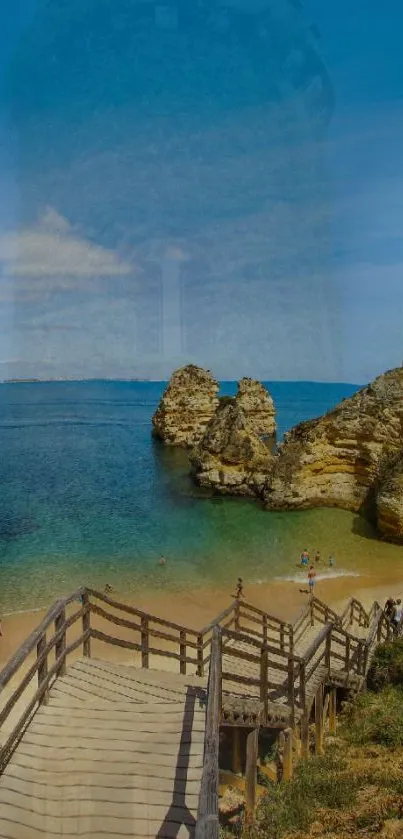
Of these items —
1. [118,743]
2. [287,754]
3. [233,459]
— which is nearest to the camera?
[118,743]

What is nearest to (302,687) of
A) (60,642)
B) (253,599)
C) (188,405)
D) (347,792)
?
(347,792)

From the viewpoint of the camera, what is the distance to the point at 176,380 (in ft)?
209

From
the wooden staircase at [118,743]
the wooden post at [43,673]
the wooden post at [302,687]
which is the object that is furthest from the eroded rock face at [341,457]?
the wooden post at [43,673]

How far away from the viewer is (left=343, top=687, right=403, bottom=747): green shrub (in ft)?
27.4

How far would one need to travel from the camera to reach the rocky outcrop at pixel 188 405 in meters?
62.3

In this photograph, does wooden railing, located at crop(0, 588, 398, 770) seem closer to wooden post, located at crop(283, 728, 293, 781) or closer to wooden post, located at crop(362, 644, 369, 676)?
wooden post, located at crop(362, 644, 369, 676)

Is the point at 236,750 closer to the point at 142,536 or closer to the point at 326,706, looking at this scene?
the point at 326,706

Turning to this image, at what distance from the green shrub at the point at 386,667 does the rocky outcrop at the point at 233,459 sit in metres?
23.0

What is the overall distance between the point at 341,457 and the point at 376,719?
2581 centimetres

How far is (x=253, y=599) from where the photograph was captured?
69.5ft

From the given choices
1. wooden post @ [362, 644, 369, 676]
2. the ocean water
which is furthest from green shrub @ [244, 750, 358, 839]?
the ocean water

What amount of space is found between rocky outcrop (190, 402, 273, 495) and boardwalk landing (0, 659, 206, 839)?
2919cm

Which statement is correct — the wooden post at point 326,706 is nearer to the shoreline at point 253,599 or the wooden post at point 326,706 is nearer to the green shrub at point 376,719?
the green shrub at point 376,719

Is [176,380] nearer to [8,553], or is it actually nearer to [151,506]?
[151,506]
